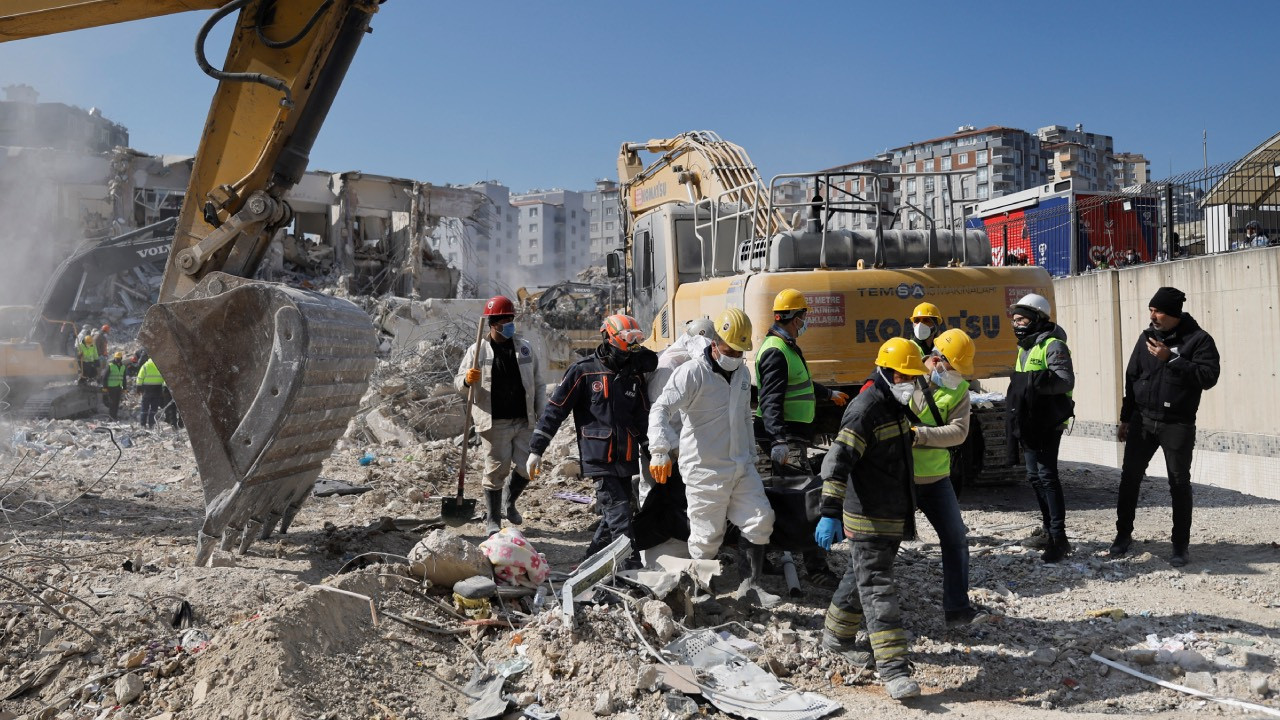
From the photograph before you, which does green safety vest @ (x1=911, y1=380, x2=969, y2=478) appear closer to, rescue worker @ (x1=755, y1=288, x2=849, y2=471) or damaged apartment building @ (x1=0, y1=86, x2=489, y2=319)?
rescue worker @ (x1=755, y1=288, x2=849, y2=471)

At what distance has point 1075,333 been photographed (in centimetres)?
1266

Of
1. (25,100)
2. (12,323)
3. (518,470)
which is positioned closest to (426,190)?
(12,323)

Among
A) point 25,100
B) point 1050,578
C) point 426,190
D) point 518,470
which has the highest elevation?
point 25,100

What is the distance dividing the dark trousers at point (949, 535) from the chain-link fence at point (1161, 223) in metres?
5.59

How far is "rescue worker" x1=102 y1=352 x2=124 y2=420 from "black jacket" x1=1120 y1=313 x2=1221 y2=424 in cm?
1432

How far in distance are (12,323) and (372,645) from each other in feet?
53.7

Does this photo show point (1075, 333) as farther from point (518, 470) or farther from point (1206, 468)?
point (518, 470)

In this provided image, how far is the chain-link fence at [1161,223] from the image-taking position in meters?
12.1

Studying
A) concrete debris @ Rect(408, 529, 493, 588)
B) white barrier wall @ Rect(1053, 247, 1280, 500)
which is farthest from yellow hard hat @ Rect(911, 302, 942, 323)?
white barrier wall @ Rect(1053, 247, 1280, 500)

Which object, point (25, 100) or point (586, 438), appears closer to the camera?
point (586, 438)

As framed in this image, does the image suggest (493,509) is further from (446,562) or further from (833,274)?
(833,274)

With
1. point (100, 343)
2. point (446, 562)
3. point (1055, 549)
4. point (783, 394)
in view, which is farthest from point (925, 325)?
point (100, 343)

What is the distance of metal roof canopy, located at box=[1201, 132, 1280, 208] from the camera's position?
12047mm

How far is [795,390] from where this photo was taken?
19.9 feet
